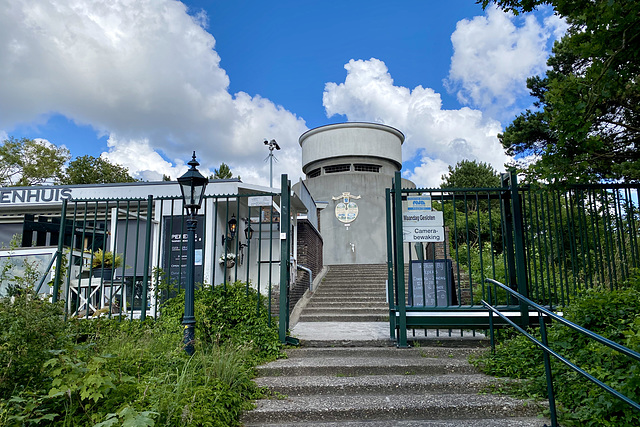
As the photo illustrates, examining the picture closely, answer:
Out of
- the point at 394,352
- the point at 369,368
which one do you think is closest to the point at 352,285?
the point at 394,352

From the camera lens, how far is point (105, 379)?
324 cm

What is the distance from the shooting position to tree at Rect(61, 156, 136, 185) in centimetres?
2622

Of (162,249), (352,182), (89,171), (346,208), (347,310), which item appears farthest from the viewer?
(89,171)

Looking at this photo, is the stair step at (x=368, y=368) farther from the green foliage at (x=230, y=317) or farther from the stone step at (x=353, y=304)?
the stone step at (x=353, y=304)

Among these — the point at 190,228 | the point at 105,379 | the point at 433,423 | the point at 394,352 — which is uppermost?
the point at 190,228

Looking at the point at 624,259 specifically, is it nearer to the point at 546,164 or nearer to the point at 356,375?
the point at 546,164

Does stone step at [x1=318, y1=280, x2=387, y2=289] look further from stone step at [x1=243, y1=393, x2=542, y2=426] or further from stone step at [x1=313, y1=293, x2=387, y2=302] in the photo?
stone step at [x1=243, y1=393, x2=542, y2=426]

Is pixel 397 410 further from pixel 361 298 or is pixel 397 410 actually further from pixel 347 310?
pixel 361 298

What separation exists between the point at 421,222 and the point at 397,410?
2.71m

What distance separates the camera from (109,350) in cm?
435

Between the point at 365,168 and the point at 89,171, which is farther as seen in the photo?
the point at 89,171

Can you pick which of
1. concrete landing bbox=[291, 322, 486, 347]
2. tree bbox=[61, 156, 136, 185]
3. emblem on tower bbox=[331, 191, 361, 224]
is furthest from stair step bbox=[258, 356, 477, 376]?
tree bbox=[61, 156, 136, 185]

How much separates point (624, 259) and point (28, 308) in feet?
22.1

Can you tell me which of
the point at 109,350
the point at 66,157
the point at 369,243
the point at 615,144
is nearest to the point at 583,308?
the point at 109,350
